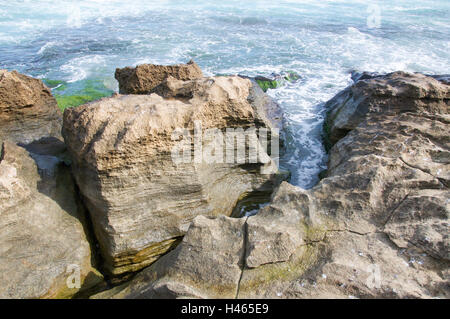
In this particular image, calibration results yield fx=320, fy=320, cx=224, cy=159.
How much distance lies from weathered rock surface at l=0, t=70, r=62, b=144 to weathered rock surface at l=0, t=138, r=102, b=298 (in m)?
1.39

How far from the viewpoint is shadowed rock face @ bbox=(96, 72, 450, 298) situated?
95.0 inches

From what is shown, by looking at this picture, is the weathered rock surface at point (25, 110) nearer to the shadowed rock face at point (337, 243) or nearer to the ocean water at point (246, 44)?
the ocean water at point (246, 44)

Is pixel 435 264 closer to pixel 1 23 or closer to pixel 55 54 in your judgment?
pixel 55 54

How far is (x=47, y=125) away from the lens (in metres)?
5.52

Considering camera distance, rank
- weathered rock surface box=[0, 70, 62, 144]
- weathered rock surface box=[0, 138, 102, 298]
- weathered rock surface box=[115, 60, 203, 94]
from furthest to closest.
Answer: weathered rock surface box=[115, 60, 203, 94]
weathered rock surface box=[0, 70, 62, 144]
weathered rock surface box=[0, 138, 102, 298]

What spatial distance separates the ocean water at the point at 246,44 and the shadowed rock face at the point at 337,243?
2.29 metres

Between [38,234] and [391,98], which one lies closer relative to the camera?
[38,234]

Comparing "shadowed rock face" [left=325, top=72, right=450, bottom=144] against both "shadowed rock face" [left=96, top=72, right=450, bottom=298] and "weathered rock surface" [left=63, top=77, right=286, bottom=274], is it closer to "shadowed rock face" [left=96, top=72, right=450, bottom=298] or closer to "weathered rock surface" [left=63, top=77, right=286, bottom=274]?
"shadowed rock face" [left=96, top=72, right=450, bottom=298]

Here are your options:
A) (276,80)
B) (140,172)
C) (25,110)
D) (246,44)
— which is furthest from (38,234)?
(246,44)

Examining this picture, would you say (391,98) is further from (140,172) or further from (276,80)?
(276,80)

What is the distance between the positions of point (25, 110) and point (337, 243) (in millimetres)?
5106

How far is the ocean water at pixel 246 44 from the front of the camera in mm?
9297

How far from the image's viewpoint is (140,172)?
350 centimetres

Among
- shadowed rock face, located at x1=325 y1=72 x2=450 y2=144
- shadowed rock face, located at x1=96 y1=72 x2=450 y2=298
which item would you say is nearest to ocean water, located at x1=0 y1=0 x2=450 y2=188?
shadowed rock face, located at x1=325 y1=72 x2=450 y2=144
